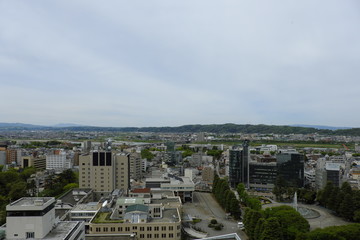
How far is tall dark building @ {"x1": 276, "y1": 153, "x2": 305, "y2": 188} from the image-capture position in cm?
3003

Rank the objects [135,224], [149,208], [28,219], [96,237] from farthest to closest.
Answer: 1. [149,208]
2. [135,224]
3. [96,237]
4. [28,219]

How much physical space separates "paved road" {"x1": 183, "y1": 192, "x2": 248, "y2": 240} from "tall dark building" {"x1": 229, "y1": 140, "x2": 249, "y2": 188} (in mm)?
4422

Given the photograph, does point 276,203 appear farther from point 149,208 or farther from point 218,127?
point 218,127

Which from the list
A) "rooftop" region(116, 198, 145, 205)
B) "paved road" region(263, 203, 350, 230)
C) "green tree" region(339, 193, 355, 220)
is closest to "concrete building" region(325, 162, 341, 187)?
"paved road" region(263, 203, 350, 230)

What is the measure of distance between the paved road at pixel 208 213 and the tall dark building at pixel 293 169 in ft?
28.7

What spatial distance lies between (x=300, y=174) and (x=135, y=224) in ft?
72.2

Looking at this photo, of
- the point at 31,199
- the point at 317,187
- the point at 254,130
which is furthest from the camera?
the point at 254,130

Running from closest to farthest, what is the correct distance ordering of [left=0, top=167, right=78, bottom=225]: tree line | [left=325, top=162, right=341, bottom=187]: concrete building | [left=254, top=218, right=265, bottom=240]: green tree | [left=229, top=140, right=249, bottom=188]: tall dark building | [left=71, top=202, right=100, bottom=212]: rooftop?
[left=254, top=218, right=265, bottom=240]: green tree
[left=71, top=202, right=100, bottom=212]: rooftop
[left=0, top=167, right=78, bottom=225]: tree line
[left=325, top=162, right=341, bottom=187]: concrete building
[left=229, top=140, right=249, bottom=188]: tall dark building

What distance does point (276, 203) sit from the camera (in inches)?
977

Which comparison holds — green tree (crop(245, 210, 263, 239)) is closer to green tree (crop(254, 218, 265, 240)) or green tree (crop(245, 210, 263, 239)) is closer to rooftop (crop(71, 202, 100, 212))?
green tree (crop(254, 218, 265, 240))

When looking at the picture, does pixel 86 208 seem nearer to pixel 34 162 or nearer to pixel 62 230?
pixel 62 230

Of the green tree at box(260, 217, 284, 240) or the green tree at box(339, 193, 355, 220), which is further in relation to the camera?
the green tree at box(339, 193, 355, 220)

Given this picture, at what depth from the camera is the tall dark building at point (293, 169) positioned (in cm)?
3003

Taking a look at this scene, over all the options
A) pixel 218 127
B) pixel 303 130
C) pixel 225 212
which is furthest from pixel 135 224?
pixel 218 127
